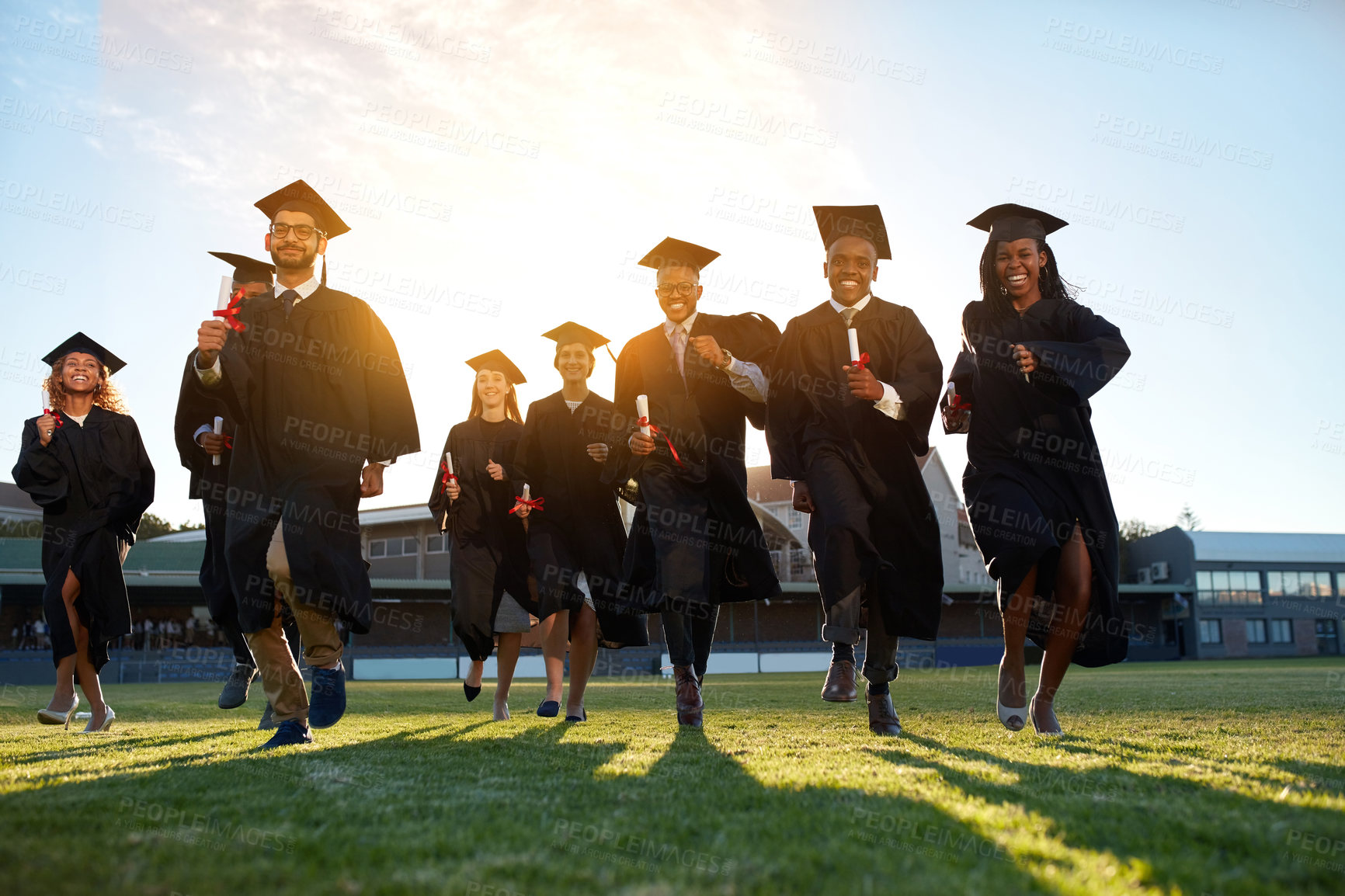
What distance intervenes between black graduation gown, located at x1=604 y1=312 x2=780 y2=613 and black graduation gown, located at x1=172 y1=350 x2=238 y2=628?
2290 mm

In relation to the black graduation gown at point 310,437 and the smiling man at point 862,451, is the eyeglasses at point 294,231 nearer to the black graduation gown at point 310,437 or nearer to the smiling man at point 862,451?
the black graduation gown at point 310,437

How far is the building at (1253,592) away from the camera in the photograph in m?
55.3

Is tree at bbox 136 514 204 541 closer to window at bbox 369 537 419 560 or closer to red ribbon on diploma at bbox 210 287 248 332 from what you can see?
window at bbox 369 537 419 560

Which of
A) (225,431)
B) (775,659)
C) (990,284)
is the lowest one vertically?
(775,659)

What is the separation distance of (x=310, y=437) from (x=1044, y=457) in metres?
3.71

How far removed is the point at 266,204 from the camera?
529 centimetres

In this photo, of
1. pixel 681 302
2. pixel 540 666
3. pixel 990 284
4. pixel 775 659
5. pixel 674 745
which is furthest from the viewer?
pixel 775 659

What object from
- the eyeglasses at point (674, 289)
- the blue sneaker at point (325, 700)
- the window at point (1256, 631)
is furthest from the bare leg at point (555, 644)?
the window at point (1256, 631)

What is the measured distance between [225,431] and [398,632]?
34507 mm

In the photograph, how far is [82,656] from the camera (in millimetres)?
6824

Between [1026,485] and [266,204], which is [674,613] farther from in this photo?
[266,204]

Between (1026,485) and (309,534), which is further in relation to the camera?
(1026,485)

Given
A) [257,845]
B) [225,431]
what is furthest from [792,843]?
[225,431]

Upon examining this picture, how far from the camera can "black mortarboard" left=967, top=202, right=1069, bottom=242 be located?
5633 mm
